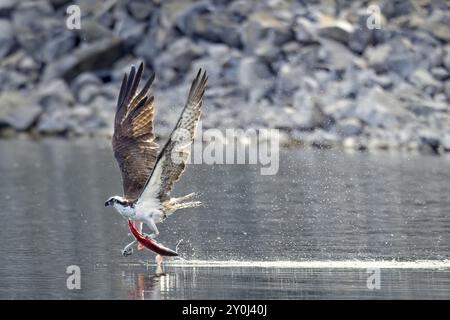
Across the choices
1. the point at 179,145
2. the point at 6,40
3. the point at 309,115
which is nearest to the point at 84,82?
the point at 6,40

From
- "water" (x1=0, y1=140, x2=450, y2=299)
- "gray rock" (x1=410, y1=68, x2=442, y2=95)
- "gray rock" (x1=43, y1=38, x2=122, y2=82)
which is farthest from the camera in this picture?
"gray rock" (x1=43, y1=38, x2=122, y2=82)

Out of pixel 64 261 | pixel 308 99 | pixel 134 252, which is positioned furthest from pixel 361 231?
pixel 308 99

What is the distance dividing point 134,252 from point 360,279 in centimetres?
455

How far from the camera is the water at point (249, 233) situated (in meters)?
18.4

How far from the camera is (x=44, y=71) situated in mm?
52312

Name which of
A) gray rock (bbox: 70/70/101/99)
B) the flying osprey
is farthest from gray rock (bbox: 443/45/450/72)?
the flying osprey

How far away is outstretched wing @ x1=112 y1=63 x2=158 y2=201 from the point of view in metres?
Result: 20.5

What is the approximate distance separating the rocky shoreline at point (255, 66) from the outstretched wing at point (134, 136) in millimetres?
19783

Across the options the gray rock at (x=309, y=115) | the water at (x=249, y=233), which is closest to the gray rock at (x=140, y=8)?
the gray rock at (x=309, y=115)

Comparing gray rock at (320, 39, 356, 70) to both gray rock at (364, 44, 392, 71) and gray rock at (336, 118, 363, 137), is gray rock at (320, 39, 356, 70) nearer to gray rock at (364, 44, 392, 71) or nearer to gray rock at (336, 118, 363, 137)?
gray rock at (364, 44, 392, 71)

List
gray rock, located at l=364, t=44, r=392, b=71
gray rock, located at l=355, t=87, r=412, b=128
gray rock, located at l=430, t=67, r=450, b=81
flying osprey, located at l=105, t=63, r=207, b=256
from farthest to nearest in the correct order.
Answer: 1. gray rock, located at l=364, t=44, r=392, b=71
2. gray rock, located at l=430, t=67, r=450, b=81
3. gray rock, located at l=355, t=87, r=412, b=128
4. flying osprey, located at l=105, t=63, r=207, b=256

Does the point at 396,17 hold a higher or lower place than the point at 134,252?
higher

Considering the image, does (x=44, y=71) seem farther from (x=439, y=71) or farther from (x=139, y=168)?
(x=139, y=168)
